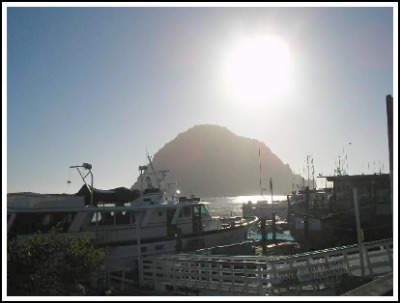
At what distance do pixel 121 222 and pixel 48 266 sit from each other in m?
10.2

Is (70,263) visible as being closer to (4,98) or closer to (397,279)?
Result: (4,98)

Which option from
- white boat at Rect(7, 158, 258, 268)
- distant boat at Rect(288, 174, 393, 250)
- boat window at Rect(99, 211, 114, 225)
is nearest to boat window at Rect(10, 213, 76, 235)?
white boat at Rect(7, 158, 258, 268)

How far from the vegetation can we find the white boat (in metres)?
4.41

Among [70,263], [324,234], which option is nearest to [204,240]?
[324,234]

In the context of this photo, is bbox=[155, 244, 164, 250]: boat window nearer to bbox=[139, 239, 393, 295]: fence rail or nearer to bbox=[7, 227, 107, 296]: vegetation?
bbox=[139, 239, 393, 295]: fence rail

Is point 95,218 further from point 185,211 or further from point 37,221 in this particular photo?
point 185,211

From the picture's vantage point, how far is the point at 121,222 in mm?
21438

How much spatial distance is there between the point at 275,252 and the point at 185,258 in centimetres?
1244

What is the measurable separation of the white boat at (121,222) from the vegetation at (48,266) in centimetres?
441

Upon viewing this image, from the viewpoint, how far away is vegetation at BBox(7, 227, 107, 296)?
10430mm

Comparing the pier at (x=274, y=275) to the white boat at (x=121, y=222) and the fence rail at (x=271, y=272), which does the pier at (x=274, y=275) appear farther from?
the white boat at (x=121, y=222)

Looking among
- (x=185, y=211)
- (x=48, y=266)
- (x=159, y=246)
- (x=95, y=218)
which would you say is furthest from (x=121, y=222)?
(x=48, y=266)


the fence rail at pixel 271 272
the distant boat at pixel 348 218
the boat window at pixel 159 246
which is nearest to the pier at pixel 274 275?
the fence rail at pixel 271 272

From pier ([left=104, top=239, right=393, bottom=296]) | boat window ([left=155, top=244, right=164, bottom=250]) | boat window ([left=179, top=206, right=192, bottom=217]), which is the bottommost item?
boat window ([left=155, top=244, right=164, bottom=250])
